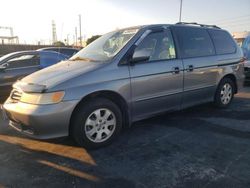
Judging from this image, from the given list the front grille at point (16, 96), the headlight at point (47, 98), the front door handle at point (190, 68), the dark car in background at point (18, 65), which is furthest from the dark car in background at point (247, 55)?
the front grille at point (16, 96)

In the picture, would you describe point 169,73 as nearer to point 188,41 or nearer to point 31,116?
point 188,41

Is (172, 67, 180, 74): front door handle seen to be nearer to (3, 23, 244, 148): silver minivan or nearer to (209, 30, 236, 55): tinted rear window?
(3, 23, 244, 148): silver minivan

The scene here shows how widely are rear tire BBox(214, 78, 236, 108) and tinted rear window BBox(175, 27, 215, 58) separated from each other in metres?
0.77

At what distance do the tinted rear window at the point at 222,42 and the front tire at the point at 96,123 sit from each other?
112 inches

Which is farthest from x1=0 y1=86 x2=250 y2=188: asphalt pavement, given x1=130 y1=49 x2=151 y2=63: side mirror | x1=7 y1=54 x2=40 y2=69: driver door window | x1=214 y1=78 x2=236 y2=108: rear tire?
x1=7 y1=54 x2=40 y2=69: driver door window

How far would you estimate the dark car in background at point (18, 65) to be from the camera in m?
6.92

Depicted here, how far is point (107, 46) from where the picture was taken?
4.89 metres

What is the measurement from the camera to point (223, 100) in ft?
20.4

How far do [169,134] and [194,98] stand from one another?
111 centimetres

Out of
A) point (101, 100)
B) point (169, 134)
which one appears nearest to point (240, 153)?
point (169, 134)

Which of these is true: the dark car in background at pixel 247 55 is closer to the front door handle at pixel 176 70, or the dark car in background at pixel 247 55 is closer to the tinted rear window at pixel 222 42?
the tinted rear window at pixel 222 42

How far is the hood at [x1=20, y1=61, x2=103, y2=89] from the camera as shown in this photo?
3910mm

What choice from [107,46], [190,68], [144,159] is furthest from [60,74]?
[190,68]

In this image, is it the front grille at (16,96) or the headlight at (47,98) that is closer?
the headlight at (47,98)
